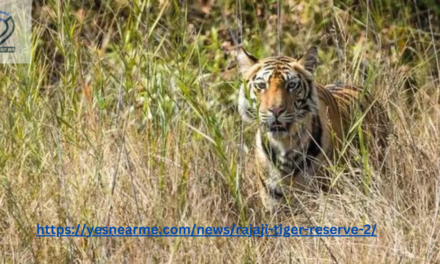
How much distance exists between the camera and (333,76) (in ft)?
21.6

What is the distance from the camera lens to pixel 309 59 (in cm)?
514

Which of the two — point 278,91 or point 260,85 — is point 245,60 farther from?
point 278,91

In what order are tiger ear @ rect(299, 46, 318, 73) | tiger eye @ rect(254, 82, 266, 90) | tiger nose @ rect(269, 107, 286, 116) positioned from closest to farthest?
tiger nose @ rect(269, 107, 286, 116), tiger eye @ rect(254, 82, 266, 90), tiger ear @ rect(299, 46, 318, 73)

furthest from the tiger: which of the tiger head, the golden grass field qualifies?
the golden grass field

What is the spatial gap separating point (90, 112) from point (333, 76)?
7.15 feet

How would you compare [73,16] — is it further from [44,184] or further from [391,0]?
[391,0]

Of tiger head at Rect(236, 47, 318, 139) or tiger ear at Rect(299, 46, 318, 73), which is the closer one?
tiger head at Rect(236, 47, 318, 139)

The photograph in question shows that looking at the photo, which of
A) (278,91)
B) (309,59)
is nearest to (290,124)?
(278,91)

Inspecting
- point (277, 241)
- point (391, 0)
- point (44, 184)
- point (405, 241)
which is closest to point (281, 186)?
point (277, 241)

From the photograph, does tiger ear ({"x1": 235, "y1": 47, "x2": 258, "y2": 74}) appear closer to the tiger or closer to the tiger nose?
the tiger

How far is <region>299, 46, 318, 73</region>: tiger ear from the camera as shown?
512cm

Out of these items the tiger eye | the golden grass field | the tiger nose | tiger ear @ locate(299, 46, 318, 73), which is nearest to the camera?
the golden grass field

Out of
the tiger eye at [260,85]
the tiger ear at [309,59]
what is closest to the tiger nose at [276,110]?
the tiger eye at [260,85]

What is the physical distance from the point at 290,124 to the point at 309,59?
39 cm
